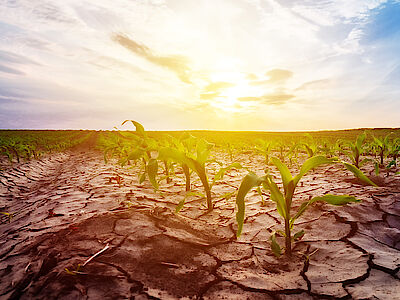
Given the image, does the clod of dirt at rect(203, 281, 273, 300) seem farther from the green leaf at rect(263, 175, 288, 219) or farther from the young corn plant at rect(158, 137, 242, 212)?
the young corn plant at rect(158, 137, 242, 212)

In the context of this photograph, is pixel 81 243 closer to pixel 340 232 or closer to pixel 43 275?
pixel 43 275

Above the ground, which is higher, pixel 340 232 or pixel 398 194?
pixel 398 194

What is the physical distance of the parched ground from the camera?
2.97 feet

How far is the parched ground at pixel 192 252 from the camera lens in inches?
35.7

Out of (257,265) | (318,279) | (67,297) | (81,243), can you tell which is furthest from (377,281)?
(81,243)

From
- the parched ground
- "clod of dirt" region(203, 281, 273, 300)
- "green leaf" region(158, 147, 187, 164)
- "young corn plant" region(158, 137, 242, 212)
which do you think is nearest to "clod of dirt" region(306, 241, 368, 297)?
the parched ground

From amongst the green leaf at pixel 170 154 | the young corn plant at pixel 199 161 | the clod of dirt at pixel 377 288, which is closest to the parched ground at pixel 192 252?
the clod of dirt at pixel 377 288

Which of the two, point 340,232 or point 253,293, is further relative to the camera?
point 340,232

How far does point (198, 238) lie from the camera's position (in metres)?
1.34

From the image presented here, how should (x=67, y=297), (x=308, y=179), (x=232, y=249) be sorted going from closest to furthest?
(x=67, y=297)
(x=232, y=249)
(x=308, y=179)

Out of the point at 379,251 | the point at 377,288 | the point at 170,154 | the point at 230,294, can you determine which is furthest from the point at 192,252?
the point at 379,251

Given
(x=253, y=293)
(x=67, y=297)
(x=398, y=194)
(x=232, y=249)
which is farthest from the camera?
(x=398, y=194)

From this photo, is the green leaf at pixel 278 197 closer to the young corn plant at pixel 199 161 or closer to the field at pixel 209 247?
the field at pixel 209 247

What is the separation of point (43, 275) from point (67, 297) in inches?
7.3
